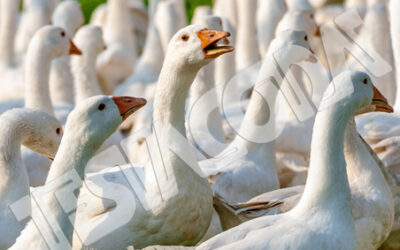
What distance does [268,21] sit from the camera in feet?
32.1

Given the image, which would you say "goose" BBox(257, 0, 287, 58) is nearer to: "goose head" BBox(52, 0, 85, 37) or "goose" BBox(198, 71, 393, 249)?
"goose head" BBox(52, 0, 85, 37)

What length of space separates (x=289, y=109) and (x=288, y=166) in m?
0.44

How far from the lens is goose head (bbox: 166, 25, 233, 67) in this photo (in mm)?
5402

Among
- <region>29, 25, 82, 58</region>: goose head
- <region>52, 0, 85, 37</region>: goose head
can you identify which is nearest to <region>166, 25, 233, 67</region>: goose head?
<region>29, 25, 82, 58</region>: goose head

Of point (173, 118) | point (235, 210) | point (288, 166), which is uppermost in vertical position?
point (173, 118)

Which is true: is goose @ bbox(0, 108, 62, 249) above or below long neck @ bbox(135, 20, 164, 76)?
above

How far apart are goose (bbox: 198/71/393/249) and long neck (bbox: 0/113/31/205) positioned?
1.51 meters

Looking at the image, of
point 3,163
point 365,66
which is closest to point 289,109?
Answer: point 365,66

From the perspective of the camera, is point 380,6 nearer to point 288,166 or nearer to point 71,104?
point 288,166

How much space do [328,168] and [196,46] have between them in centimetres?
108

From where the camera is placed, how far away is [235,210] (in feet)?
18.1

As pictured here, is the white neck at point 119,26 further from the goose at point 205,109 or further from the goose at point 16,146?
the goose at point 16,146

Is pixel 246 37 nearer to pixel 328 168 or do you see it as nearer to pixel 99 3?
pixel 99 3

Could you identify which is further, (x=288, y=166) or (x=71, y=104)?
(x=71, y=104)
